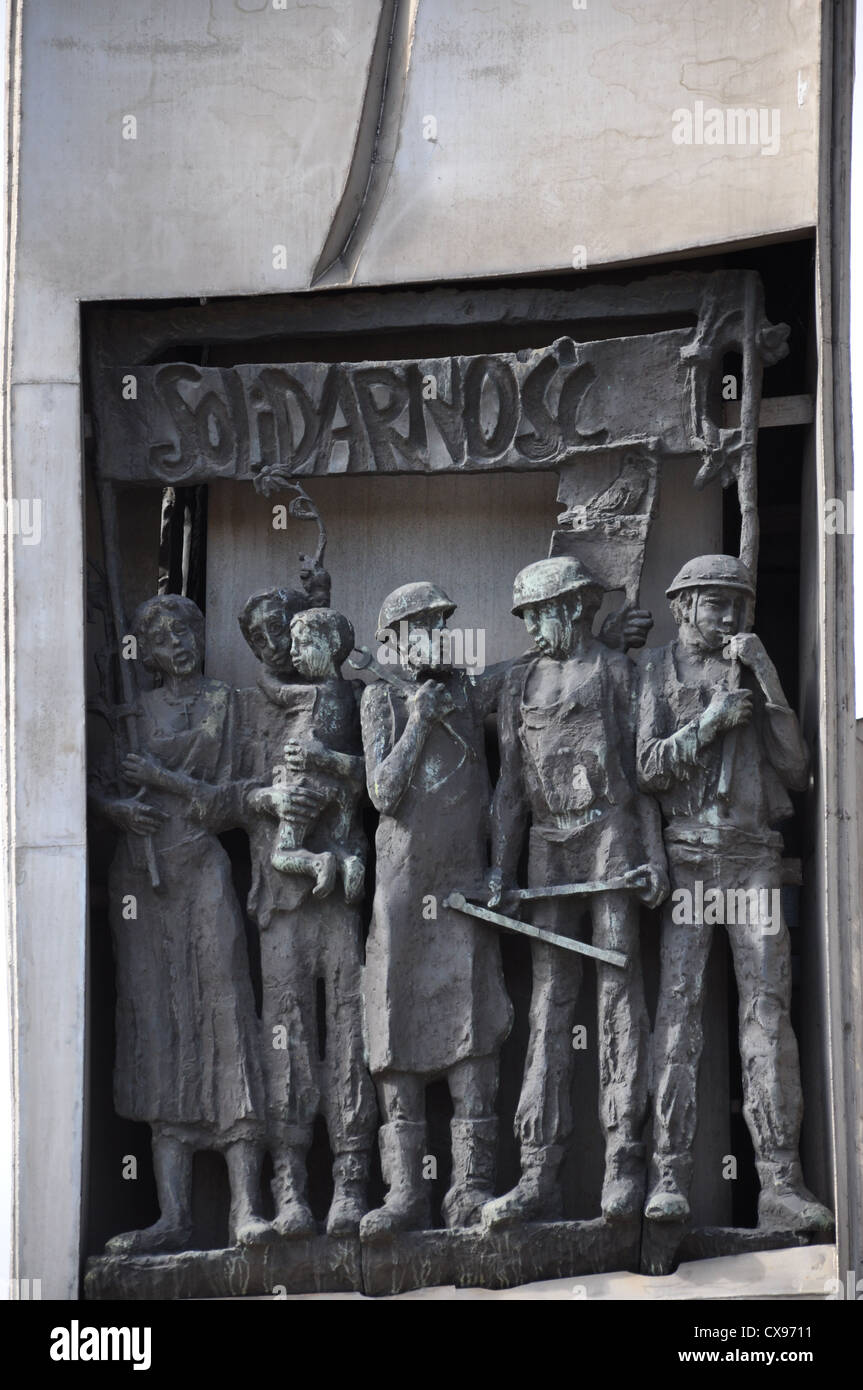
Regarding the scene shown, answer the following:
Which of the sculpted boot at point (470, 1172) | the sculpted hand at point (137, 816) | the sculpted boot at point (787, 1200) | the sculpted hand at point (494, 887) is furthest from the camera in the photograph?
the sculpted hand at point (137, 816)

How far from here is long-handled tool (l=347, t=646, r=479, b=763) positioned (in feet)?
27.9

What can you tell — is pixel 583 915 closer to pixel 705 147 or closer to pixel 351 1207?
pixel 351 1207

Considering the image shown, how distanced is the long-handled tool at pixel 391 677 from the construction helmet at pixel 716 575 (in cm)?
81

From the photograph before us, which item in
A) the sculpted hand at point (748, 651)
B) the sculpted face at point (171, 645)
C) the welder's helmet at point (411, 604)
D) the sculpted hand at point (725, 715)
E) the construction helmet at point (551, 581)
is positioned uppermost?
the construction helmet at point (551, 581)

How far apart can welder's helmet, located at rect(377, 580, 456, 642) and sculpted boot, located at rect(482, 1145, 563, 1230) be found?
1.68 meters

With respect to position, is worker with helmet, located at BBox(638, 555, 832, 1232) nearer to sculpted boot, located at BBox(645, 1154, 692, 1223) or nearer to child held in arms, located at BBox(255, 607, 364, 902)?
sculpted boot, located at BBox(645, 1154, 692, 1223)

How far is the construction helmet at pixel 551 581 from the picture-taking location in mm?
8500

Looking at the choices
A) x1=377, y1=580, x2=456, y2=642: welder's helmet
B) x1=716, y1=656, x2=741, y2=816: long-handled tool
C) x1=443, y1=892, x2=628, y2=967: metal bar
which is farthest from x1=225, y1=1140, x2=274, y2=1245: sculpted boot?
x1=716, y1=656, x2=741, y2=816: long-handled tool

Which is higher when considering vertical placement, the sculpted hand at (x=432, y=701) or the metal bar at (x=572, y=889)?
the sculpted hand at (x=432, y=701)

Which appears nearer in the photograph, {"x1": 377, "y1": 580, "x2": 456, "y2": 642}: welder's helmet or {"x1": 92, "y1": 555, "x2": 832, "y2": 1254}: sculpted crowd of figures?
{"x1": 92, "y1": 555, "x2": 832, "y2": 1254}: sculpted crowd of figures

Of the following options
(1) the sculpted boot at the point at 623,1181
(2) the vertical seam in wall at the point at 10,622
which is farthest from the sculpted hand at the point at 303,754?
(1) the sculpted boot at the point at 623,1181

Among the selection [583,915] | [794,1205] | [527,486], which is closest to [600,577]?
[527,486]

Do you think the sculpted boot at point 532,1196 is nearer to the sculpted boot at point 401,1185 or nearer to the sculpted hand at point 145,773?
the sculpted boot at point 401,1185

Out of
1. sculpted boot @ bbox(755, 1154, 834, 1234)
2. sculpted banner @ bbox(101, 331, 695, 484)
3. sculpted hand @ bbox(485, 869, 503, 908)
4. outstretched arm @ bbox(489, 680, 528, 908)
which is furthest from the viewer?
sculpted banner @ bbox(101, 331, 695, 484)
